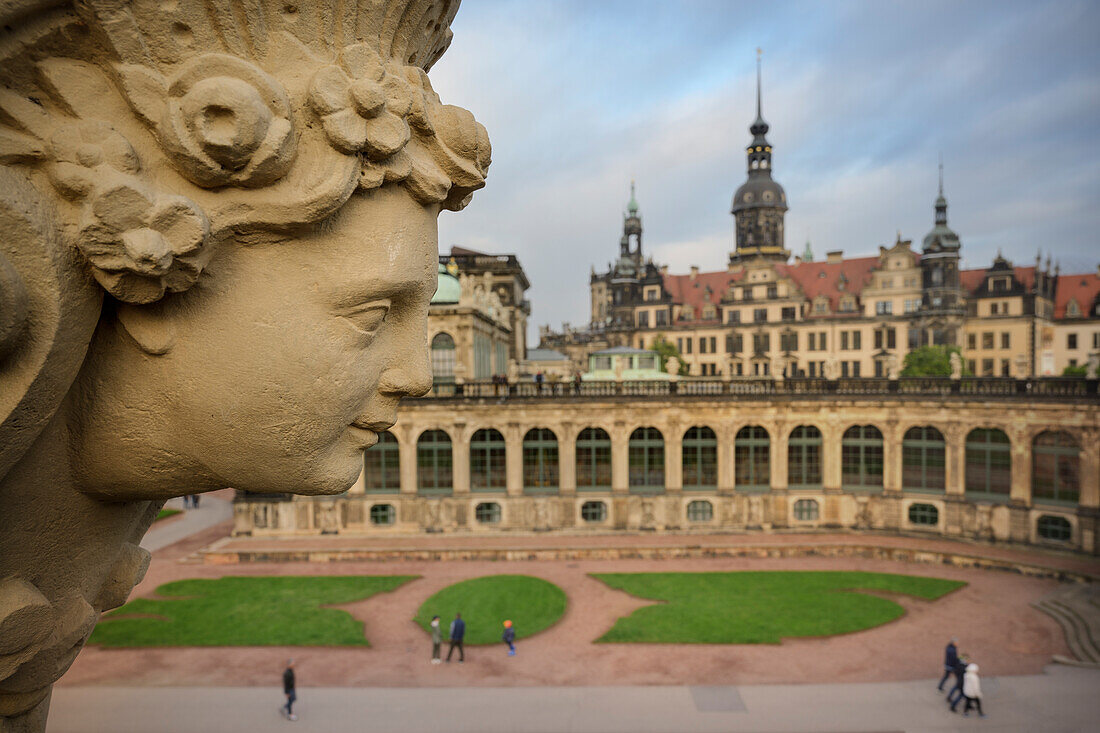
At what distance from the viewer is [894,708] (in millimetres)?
17859

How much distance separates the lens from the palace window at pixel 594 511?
1465 inches

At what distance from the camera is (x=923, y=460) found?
3628 centimetres

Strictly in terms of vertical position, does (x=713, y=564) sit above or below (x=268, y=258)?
below

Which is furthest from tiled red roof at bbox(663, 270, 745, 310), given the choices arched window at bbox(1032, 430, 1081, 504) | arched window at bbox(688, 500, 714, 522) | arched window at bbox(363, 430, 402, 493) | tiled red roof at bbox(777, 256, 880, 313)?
arched window at bbox(363, 430, 402, 493)

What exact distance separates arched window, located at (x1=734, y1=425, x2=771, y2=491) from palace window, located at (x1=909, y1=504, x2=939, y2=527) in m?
7.73

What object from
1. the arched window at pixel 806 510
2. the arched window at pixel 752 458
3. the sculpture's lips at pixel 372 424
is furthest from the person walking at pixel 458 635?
the arched window at pixel 806 510

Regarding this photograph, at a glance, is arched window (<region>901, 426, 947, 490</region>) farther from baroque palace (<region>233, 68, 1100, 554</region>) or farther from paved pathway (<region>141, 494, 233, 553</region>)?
paved pathway (<region>141, 494, 233, 553</region>)

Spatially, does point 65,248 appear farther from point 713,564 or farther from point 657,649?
point 713,564

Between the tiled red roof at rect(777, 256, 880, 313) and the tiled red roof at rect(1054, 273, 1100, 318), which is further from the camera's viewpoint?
the tiled red roof at rect(1054, 273, 1100, 318)

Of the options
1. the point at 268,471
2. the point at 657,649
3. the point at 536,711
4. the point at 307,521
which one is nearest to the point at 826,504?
the point at 657,649

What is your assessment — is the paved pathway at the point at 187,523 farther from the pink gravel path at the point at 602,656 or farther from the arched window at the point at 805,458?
the arched window at the point at 805,458

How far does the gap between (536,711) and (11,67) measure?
18.7 metres

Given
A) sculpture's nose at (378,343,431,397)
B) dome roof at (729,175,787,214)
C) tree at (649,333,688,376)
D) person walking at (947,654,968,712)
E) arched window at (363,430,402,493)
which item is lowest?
person walking at (947,654,968,712)

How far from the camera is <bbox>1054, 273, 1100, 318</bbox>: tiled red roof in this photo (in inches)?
3140
